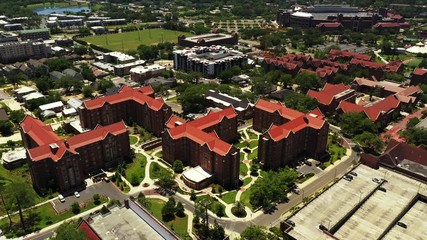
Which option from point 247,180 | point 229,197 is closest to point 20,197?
point 229,197

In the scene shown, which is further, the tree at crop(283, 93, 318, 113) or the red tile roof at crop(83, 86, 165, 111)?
the tree at crop(283, 93, 318, 113)

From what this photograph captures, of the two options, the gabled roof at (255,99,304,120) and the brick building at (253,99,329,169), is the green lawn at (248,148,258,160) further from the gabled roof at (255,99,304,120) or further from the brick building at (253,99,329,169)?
the gabled roof at (255,99,304,120)

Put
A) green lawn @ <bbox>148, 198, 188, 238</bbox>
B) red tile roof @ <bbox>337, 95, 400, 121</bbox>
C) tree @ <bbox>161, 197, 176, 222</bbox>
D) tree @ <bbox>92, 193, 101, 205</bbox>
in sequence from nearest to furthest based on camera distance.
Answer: green lawn @ <bbox>148, 198, 188, 238</bbox>
tree @ <bbox>161, 197, 176, 222</bbox>
tree @ <bbox>92, 193, 101, 205</bbox>
red tile roof @ <bbox>337, 95, 400, 121</bbox>

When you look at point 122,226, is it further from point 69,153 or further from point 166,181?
point 69,153

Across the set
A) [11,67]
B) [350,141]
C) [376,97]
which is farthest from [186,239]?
[11,67]

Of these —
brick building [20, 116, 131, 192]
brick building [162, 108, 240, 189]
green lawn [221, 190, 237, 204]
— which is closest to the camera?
green lawn [221, 190, 237, 204]

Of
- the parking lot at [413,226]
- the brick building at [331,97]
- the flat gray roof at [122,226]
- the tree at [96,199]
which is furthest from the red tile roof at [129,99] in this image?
the parking lot at [413,226]

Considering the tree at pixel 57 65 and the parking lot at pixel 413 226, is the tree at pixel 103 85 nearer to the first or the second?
the tree at pixel 57 65

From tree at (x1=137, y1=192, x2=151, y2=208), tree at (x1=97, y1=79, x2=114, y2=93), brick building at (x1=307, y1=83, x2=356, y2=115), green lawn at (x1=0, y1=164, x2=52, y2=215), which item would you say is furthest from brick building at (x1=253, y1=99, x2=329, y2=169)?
tree at (x1=97, y1=79, x2=114, y2=93)
